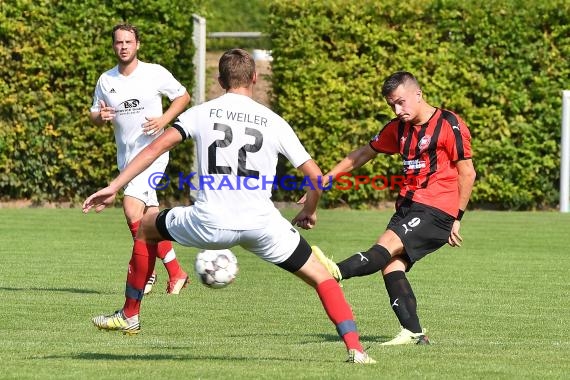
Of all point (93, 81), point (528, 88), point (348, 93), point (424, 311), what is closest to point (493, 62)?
point (528, 88)

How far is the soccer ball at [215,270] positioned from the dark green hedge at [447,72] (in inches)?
524

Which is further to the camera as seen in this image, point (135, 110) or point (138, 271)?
point (135, 110)

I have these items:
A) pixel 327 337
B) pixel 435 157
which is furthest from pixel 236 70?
pixel 327 337

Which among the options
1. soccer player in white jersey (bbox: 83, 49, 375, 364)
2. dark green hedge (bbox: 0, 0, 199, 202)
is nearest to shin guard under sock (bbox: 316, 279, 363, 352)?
soccer player in white jersey (bbox: 83, 49, 375, 364)

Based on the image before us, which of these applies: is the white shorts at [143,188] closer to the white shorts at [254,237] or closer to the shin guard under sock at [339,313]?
the white shorts at [254,237]

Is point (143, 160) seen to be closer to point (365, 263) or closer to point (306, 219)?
point (306, 219)

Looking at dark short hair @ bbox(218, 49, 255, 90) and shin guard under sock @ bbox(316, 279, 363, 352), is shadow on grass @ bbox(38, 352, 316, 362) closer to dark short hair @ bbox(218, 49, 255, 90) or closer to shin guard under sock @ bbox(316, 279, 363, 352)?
shin guard under sock @ bbox(316, 279, 363, 352)

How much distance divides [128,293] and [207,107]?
5.05 feet

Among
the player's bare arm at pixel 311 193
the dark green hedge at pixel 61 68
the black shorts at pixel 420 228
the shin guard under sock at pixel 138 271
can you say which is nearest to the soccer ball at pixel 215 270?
the shin guard under sock at pixel 138 271

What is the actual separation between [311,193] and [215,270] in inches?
41.5

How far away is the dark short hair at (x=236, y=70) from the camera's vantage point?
7145mm

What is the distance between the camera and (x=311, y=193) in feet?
23.6

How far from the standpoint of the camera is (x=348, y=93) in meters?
21.4

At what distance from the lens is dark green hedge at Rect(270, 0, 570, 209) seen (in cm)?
2117
